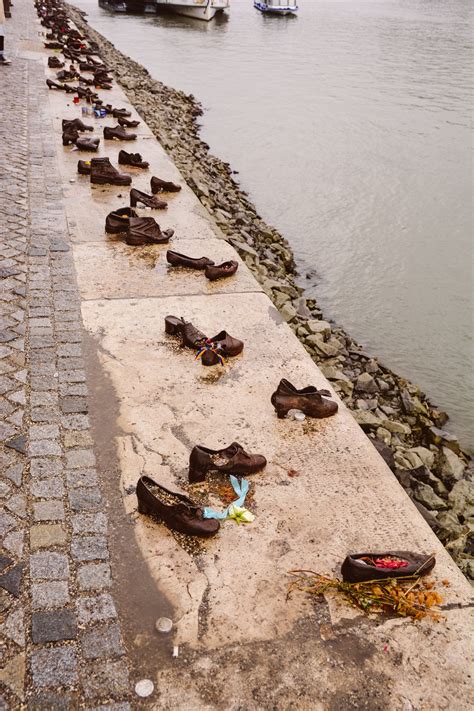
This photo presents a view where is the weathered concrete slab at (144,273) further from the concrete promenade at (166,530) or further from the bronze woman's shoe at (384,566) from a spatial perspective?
the bronze woman's shoe at (384,566)

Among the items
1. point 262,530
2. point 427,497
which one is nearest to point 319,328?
point 427,497

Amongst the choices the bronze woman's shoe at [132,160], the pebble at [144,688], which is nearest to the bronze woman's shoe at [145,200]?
the bronze woman's shoe at [132,160]

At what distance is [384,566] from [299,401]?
1.32 m

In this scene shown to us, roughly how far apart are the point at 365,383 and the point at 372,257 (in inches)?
186

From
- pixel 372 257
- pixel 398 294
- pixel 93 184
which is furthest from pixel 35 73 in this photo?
pixel 398 294

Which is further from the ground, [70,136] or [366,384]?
[70,136]

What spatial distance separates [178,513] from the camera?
301cm

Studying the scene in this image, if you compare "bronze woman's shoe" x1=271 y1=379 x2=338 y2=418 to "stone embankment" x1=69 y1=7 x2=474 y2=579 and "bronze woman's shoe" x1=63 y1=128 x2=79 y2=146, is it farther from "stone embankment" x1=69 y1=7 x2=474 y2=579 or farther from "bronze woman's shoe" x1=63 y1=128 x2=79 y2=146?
"bronze woman's shoe" x1=63 y1=128 x2=79 y2=146

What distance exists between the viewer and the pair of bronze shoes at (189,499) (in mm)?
3010

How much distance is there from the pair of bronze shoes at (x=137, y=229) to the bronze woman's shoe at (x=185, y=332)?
64.6 inches

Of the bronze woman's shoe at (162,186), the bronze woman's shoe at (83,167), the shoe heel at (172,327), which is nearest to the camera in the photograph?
the shoe heel at (172,327)

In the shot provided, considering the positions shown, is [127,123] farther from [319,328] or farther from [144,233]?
[319,328]

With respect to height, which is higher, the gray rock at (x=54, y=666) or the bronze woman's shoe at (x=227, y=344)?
the bronze woman's shoe at (x=227, y=344)

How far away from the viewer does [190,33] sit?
35281 mm
